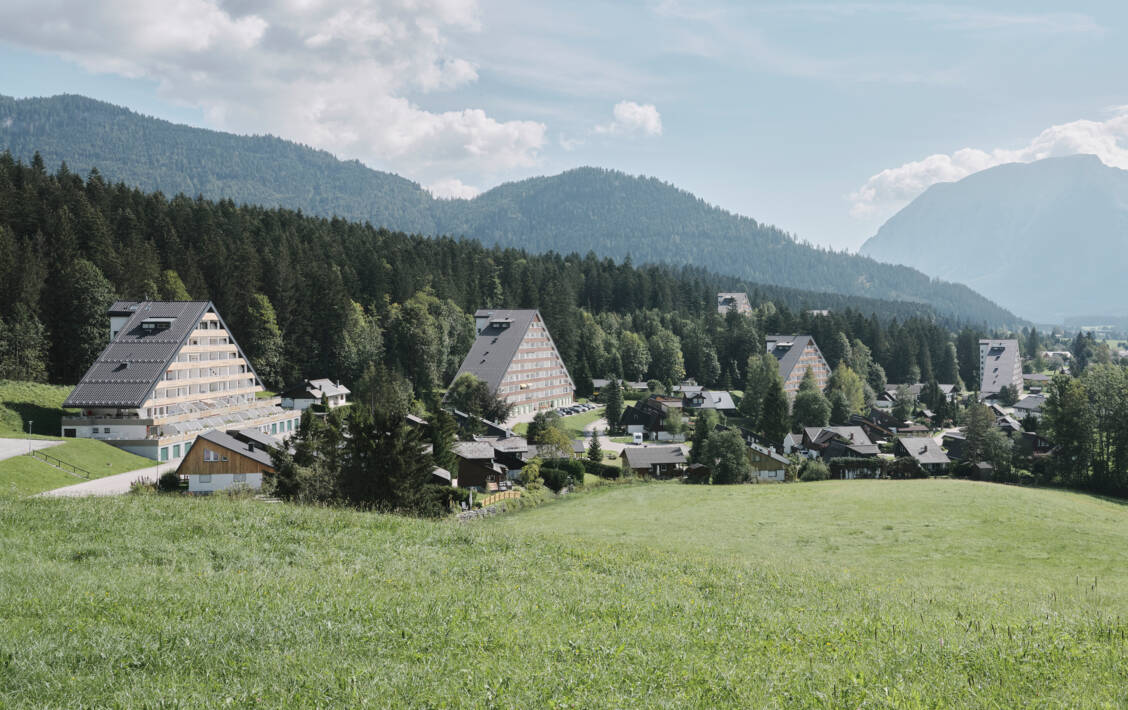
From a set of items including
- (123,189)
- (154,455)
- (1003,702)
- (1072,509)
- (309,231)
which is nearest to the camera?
(1003,702)

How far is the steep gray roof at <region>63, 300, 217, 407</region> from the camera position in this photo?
189ft

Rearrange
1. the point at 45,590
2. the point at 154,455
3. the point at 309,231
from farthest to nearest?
1. the point at 309,231
2. the point at 154,455
3. the point at 45,590

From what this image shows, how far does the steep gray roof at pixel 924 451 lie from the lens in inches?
2872

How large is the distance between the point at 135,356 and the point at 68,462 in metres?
17.6

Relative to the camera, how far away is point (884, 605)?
42.4 ft

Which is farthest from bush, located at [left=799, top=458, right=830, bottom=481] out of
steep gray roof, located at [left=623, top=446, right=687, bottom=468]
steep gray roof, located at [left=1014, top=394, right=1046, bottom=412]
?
steep gray roof, located at [left=1014, top=394, right=1046, bottom=412]

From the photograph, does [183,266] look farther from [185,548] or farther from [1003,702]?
[1003,702]

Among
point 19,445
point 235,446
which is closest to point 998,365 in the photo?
point 235,446

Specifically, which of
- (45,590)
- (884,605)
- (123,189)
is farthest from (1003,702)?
(123,189)

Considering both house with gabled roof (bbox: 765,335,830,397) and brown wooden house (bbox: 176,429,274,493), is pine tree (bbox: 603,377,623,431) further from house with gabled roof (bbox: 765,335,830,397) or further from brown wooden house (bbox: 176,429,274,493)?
brown wooden house (bbox: 176,429,274,493)

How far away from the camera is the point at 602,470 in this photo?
6431cm

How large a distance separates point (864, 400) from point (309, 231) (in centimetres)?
10357

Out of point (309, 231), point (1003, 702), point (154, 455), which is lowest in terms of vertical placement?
point (154, 455)

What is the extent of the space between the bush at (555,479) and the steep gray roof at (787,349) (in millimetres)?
73887
